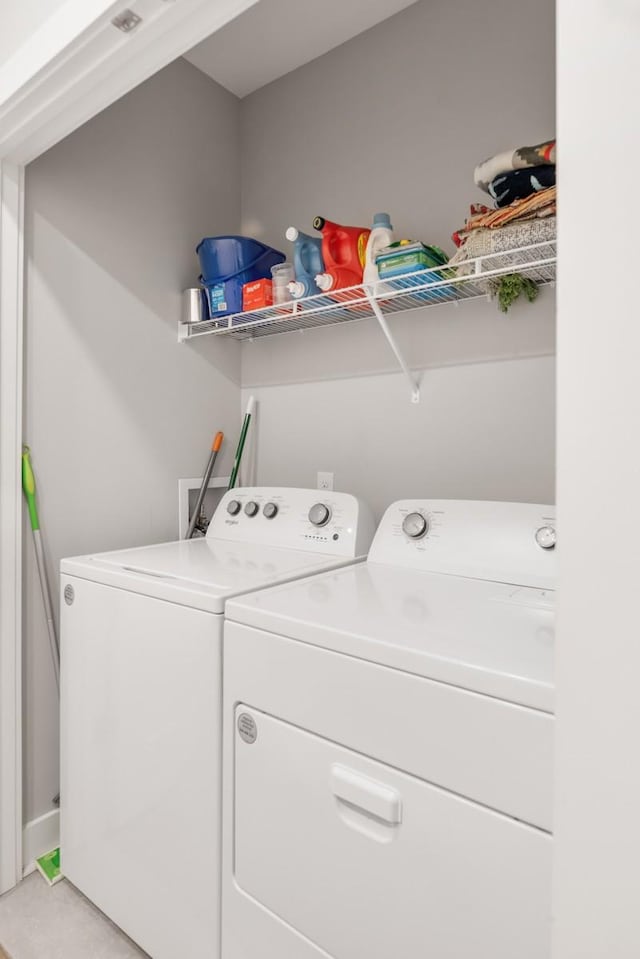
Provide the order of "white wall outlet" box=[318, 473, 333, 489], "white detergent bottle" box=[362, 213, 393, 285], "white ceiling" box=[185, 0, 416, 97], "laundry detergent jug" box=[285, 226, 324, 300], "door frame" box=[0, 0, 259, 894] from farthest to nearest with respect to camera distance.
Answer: "white wall outlet" box=[318, 473, 333, 489] < "white ceiling" box=[185, 0, 416, 97] < "laundry detergent jug" box=[285, 226, 324, 300] < "white detergent bottle" box=[362, 213, 393, 285] < "door frame" box=[0, 0, 259, 894]

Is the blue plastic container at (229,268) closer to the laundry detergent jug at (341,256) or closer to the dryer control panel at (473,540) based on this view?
the laundry detergent jug at (341,256)

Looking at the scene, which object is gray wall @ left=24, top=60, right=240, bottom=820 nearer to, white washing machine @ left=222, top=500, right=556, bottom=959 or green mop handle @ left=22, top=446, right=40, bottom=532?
green mop handle @ left=22, top=446, right=40, bottom=532

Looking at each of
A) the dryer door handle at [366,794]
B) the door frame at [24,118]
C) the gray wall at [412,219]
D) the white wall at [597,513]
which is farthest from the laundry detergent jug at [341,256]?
the dryer door handle at [366,794]

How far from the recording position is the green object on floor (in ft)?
5.42

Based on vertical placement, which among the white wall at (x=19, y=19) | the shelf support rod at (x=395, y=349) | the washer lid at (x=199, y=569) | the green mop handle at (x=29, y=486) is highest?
the white wall at (x=19, y=19)

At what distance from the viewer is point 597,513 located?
21.1 inches

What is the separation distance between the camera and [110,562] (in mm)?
1582

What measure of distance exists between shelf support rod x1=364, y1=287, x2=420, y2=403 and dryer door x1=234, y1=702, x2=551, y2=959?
115 centimetres

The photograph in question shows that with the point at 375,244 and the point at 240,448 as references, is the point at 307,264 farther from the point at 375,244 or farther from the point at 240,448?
the point at 240,448

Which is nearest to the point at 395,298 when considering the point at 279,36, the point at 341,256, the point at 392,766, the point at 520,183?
the point at 341,256

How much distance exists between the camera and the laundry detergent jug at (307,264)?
181 cm

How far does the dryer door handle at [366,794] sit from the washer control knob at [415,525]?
68 cm

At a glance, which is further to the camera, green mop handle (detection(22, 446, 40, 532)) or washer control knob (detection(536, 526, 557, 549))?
green mop handle (detection(22, 446, 40, 532))

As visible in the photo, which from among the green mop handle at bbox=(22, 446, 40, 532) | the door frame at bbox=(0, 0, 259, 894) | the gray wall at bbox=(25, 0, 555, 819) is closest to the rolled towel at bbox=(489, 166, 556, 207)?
the gray wall at bbox=(25, 0, 555, 819)
